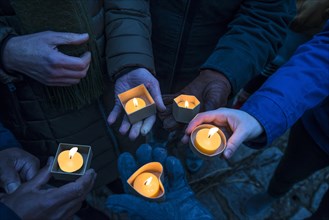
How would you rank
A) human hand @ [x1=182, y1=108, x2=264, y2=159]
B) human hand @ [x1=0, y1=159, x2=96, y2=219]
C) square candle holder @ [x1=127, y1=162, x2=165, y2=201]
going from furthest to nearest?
1. square candle holder @ [x1=127, y1=162, x2=165, y2=201]
2. human hand @ [x1=182, y1=108, x2=264, y2=159]
3. human hand @ [x1=0, y1=159, x2=96, y2=219]

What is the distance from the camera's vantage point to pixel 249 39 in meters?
1.94

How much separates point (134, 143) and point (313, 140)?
1478 mm

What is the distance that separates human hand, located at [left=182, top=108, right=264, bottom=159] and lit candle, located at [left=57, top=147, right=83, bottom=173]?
755mm

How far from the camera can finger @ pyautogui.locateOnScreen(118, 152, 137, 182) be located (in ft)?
5.80

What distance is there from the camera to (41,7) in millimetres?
1389

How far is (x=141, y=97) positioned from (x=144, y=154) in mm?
425

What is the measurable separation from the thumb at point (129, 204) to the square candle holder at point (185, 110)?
64cm

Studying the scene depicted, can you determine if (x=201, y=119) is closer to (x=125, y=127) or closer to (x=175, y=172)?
(x=175, y=172)

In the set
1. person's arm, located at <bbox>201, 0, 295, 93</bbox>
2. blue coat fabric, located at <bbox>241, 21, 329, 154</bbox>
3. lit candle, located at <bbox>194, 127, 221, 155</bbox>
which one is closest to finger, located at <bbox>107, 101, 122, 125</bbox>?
lit candle, located at <bbox>194, 127, 221, 155</bbox>

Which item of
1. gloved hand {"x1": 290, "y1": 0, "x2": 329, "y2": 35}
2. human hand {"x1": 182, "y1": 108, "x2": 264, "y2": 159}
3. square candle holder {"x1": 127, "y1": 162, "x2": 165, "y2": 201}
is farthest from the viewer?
gloved hand {"x1": 290, "y1": 0, "x2": 329, "y2": 35}

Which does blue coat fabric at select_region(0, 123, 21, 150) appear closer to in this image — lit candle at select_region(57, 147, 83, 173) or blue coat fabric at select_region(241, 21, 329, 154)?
lit candle at select_region(57, 147, 83, 173)

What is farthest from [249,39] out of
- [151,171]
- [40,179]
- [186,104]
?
[40,179]

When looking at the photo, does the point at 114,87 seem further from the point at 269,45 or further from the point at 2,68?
the point at 269,45

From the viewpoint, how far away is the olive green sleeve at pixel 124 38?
1826 mm
